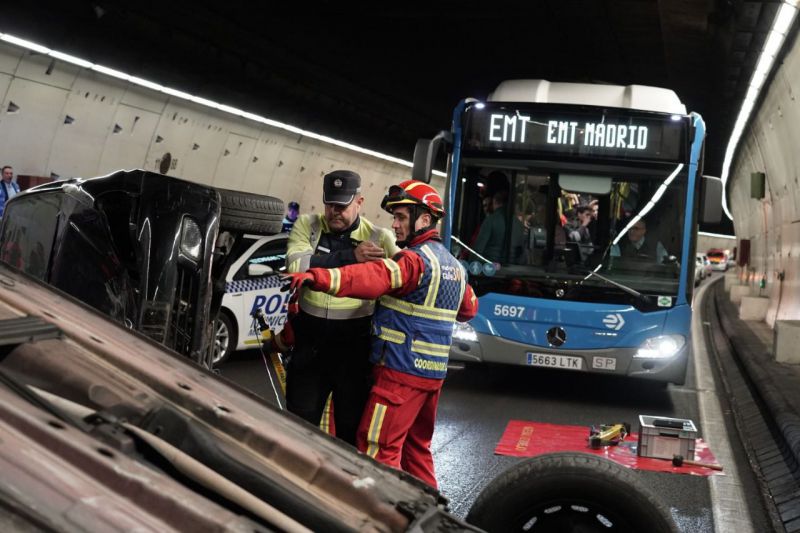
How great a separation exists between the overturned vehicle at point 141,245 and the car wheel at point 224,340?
726 centimetres

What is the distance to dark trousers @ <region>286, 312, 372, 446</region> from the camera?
6137 millimetres

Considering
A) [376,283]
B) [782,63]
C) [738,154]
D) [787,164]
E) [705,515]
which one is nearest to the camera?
[376,283]

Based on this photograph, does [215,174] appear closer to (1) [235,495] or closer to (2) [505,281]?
(2) [505,281]

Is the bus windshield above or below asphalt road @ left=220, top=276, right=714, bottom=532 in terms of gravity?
above

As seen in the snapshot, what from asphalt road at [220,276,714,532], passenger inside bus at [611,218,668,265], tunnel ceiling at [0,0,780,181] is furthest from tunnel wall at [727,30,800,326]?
passenger inside bus at [611,218,668,265]

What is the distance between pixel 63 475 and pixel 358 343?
12.9 feet

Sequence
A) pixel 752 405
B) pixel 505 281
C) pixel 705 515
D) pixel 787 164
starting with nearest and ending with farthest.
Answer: pixel 705 515 < pixel 505 281 < pixel 752 405 < pixel 787 164

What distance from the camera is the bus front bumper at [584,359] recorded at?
1187 centimetres

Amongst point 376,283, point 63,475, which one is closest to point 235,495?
point 63,475

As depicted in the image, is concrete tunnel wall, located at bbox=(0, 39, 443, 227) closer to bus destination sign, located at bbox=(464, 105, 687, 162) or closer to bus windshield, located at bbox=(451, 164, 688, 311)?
bus destination sign, located at bbox=(464, 105, 687, 162)

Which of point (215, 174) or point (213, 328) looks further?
point (215, 174)

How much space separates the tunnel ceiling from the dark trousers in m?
A: 13.4

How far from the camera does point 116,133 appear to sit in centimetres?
2445

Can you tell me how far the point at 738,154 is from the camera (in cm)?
A: 4028
